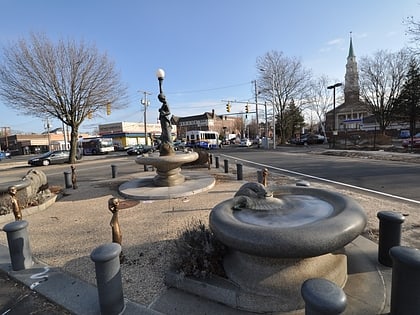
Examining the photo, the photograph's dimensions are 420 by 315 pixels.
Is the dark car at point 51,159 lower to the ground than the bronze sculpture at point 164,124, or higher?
lower

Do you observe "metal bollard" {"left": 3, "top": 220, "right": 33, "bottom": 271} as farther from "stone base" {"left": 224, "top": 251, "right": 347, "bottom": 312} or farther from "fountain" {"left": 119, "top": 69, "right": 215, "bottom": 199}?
"fountain" {"left": 119, "top": 69, "right": 215, "bottom": 199}

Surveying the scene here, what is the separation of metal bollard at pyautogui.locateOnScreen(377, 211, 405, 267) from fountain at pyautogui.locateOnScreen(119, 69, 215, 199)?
529 centimetres

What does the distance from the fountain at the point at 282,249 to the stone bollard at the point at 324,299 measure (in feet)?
1.61

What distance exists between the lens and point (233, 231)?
8.70 ft

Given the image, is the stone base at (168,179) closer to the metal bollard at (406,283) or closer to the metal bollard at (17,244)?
the metal bollard at (17,244)

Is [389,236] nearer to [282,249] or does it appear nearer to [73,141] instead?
[282,249]

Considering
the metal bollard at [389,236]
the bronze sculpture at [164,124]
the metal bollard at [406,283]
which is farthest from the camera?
the bronze sculpture at [164,124]

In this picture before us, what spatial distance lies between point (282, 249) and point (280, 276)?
485 millimetres

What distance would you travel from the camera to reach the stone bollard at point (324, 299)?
172 centimetres

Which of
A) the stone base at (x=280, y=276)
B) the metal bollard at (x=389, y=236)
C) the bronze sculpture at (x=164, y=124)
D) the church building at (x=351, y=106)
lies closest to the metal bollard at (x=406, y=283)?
the stone base at (x=280, y=276)

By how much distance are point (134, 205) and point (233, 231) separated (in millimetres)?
4960

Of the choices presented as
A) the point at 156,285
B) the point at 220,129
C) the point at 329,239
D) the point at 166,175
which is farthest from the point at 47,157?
the point at 220,129

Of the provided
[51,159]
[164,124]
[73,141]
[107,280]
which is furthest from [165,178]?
[51,159]

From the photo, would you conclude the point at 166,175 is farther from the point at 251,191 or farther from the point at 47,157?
the point at 47,157
